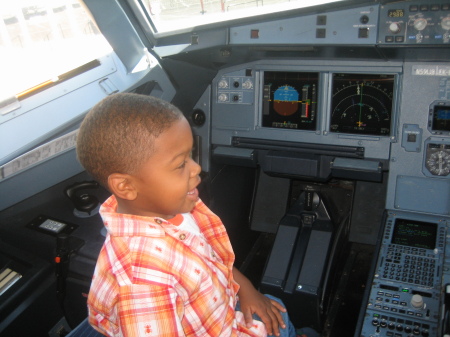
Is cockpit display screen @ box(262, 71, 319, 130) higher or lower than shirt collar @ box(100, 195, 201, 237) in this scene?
higher

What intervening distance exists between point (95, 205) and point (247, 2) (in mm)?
1268

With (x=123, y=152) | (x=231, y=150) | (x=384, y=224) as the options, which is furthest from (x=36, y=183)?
(x=384, y=224)

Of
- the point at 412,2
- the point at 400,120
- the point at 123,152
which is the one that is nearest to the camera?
the point at 123,152

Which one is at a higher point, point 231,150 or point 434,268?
point 231,150

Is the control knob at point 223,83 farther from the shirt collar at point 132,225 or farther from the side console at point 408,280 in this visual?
the shirt collar at point 132,225

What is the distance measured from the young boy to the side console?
2.82ft

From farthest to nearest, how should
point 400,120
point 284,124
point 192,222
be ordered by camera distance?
point 284,124
point 400,120
point 192,222

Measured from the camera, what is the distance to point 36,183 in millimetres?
2162

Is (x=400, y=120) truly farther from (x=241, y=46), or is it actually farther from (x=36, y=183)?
(x=36, y=183)

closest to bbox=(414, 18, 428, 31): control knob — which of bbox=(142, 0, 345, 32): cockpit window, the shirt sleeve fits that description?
bbox=(142, 0, 345, 32): cockpit window

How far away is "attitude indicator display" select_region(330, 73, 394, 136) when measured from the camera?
227cm

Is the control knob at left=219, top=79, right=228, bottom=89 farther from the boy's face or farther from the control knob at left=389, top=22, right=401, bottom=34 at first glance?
the boy's face

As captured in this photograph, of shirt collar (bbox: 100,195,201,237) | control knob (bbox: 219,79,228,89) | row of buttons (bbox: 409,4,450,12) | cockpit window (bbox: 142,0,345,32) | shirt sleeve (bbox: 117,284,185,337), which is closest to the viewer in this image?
shirt sleeve (bbox: 117,284,185,337)

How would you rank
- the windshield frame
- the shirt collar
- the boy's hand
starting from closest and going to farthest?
Result: the shirt collar, the boy's hand, the windshield frame
